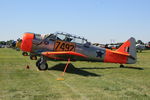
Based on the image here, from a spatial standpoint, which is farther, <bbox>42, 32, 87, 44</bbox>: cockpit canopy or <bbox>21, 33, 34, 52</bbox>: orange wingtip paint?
<bbox>42, 32, 87, 44</bbox>: cockpit canopy

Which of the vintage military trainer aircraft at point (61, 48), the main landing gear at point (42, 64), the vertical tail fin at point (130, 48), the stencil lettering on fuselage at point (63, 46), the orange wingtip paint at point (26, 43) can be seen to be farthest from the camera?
the vertical tail fin at point (130, 48)

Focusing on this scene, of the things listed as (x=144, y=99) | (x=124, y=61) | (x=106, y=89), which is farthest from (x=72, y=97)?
(x=124, y=61)

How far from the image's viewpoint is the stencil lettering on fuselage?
40.7ft

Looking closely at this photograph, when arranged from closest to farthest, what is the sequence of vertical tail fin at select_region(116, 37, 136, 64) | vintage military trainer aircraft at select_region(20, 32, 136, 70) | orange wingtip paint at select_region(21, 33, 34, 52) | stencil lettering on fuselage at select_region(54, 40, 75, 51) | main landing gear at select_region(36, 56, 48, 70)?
main landing gear at select_region(36, 56, 48, 70)
vintage military trainer aircraft at select_region(20, 32, 136, 70)
orange wingtip paint at select_region(21, 33, 34, 52)
stencil lettering on fuselage at select_region(54, 40, 75, 51)
vertical tail fin at select_region(116, 37, 136, 64)

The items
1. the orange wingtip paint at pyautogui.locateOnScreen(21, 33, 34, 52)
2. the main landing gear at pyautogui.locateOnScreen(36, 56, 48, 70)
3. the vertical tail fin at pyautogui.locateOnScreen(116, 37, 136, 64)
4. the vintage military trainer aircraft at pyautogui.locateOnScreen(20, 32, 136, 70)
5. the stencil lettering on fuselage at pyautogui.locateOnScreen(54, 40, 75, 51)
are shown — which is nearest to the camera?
the main landing gear at pyautogui.locateOnScreen(36, 56, 48, 70)

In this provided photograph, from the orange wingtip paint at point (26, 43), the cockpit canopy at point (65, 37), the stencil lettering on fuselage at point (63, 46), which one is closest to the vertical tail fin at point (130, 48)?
the cockpit canopy at point (65, 37)

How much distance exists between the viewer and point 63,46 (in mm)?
12477

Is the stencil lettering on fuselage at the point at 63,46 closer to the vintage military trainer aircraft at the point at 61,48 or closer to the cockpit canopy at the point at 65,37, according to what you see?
the vintage military trainer aircraft at the point at 61,48

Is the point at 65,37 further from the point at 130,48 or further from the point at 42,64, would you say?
the point at 130,48

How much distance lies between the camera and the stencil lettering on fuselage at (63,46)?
1241 centimetres

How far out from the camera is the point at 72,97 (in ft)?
18.2

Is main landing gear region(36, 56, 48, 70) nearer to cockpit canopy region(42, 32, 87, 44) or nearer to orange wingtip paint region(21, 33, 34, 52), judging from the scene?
orange wingtip paint region(21, 33, 34, 52)

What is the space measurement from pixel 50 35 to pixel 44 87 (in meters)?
6.07

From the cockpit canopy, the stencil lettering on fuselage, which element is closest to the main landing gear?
the stencil lettering on fuselage
